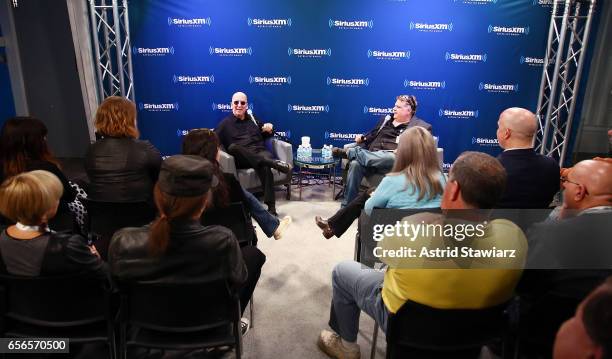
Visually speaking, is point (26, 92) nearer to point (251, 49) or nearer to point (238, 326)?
point (251, 49)

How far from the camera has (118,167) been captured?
2746 millimetres

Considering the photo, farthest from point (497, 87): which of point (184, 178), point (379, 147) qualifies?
point (184, 178)

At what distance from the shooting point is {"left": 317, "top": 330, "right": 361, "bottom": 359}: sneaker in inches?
92.7

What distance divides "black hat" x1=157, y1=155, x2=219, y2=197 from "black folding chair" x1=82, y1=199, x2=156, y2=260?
2.78ft

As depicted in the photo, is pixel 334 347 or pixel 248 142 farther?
pixel 248 142

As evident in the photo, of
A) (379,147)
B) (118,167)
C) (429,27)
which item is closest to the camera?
(118,167)

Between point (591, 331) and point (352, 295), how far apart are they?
4.94 feet

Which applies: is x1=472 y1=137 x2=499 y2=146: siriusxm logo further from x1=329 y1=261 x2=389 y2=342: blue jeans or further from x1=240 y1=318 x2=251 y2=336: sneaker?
x1=240 y1=318 x2=251 y2=336: sneaker

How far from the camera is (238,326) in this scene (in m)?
1.93

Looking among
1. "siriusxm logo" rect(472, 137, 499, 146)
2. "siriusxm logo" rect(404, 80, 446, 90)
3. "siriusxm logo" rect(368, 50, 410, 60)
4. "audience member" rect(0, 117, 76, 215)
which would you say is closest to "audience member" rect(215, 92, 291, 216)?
"siriusxm logo" rect(368, 50, 410, 60)

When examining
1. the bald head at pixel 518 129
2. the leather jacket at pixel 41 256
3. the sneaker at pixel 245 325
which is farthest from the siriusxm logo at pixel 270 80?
the leather jacket at pixel 41 256

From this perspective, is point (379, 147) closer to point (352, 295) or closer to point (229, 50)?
point (229, 50)

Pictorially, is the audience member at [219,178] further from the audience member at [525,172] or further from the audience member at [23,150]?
the audience member at [525,172]

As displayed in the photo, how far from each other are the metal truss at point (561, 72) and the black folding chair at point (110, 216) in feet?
15.3
